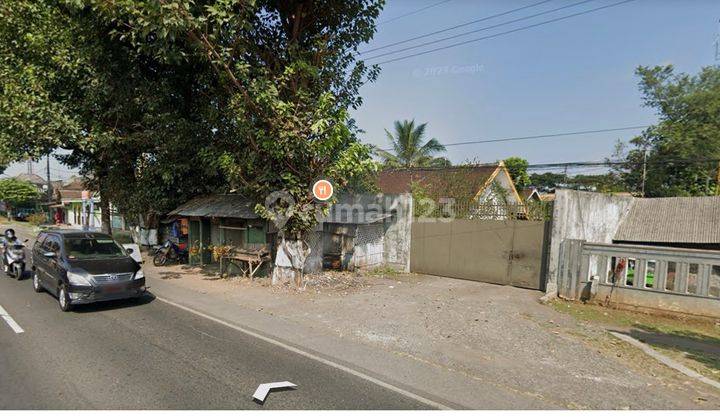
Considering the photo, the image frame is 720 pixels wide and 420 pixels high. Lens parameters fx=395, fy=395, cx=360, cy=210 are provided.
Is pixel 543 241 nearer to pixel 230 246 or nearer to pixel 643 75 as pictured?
pixel 230 246

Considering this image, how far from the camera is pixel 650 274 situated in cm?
984

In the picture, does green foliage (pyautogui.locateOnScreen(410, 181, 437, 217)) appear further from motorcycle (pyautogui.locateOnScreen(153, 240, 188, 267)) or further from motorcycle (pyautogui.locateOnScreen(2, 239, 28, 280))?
motorcycle (pyautogui.locateOnScreen(2, 239, 28, 280))

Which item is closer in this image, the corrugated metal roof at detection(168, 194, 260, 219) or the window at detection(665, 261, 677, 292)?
the window at detection(665, 261, 677, 292)

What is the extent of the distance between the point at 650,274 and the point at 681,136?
2303 cm

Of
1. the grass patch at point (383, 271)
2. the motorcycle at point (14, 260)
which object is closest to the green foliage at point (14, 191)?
the motorcycle at point (14, 260)

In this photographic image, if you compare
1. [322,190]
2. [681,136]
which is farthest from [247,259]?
[681,136]

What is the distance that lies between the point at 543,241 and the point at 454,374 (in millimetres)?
7723

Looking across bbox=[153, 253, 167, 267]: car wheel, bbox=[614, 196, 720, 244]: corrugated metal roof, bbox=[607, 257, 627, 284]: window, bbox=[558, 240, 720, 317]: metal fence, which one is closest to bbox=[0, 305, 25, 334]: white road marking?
bbox=[153, 253, 167, 267]: car wheel

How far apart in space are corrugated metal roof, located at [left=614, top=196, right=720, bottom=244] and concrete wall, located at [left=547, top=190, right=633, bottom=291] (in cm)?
73

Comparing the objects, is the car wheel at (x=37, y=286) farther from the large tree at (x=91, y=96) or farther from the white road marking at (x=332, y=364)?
the large tree at (x=91, y=96)

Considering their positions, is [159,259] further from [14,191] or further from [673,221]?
[14,191]

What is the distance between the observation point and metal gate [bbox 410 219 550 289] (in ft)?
39.5

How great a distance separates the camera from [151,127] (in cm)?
1444
